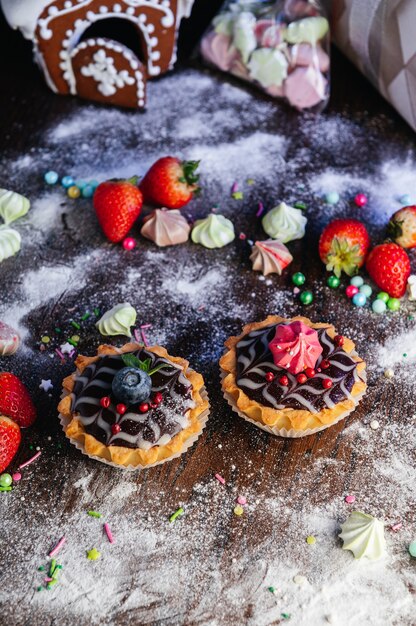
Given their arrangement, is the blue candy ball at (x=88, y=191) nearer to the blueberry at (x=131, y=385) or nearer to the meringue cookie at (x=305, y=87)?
the meringue cookie at (x=305, y=87)

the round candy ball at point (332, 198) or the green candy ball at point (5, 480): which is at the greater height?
the round candy ball at point (332, 198)

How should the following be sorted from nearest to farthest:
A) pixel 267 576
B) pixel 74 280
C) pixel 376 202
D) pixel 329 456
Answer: pixel 267 576, pixel 329 456, pixel 74 280, pixel 376 202

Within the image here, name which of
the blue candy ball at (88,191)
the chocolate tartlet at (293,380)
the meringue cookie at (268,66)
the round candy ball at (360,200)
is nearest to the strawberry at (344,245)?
the round candy ball at (360,200)

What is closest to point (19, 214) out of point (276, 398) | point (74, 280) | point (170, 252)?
point (74, 280)

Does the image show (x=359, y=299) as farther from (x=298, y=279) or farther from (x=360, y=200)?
(x=360, y=200)

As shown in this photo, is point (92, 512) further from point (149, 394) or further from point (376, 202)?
point (376, 202)
